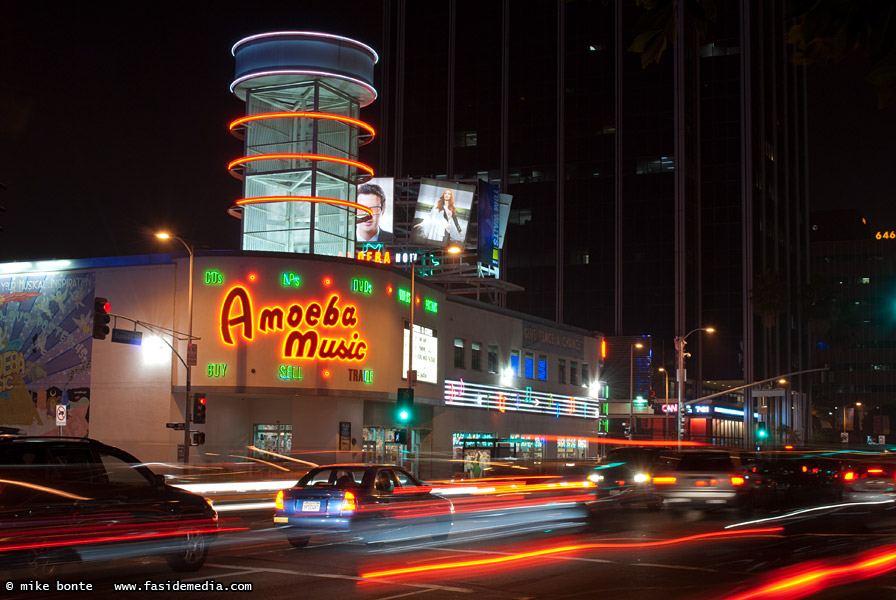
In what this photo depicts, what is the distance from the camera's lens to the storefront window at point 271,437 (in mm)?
46562

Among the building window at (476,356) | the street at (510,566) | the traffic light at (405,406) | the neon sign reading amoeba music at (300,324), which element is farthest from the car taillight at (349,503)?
the building window at (476,356)

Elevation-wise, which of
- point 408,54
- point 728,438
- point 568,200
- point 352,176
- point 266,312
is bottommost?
point 728,438

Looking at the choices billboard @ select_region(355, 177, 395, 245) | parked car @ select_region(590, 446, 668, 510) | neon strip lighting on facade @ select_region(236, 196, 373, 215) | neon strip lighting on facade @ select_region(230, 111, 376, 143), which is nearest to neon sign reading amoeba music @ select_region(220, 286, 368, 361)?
neon strip lighting on facade @ select_region(236, 196, 373, 215)

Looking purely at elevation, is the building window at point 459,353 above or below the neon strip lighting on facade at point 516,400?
above

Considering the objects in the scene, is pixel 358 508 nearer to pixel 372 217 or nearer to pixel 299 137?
pixel 299 137

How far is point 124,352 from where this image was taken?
44406 millimetres

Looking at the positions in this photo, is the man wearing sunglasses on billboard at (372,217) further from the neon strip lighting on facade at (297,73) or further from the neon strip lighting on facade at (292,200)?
the neon strip lighting on facade at (297,73)

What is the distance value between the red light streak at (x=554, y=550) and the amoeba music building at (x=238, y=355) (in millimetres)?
20738

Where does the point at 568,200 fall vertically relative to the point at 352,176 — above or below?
above

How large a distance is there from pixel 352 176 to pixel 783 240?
75350 mm

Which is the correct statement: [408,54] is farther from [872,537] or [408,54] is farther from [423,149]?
[872,537]

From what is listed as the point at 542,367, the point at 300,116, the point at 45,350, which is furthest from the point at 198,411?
the point at 542,367

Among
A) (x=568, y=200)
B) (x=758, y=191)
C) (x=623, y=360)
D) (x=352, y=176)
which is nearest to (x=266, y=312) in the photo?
(x=352, y=176)

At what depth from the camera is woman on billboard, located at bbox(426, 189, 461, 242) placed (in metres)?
62.4
